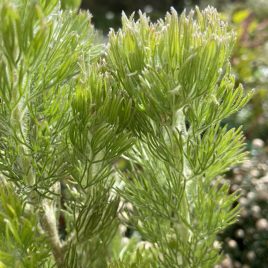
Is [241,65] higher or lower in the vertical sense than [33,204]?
higher

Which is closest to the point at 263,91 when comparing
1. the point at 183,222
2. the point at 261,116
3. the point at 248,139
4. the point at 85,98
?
the point at 261,116

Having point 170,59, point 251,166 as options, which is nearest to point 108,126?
point 170,59

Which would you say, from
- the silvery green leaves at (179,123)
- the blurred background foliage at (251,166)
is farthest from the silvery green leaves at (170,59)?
the blurred background foliage at (251,166)

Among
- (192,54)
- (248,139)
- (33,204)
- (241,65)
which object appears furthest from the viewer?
(241,65)

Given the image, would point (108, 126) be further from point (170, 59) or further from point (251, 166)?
point (251, 166)

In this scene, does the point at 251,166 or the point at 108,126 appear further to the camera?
the point at 251,166

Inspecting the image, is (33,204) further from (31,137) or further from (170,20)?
(170,20)

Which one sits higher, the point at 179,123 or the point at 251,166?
the point at 179,123

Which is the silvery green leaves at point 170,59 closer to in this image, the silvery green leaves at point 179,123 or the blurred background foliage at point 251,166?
the silvery green leaves at point 179,123
